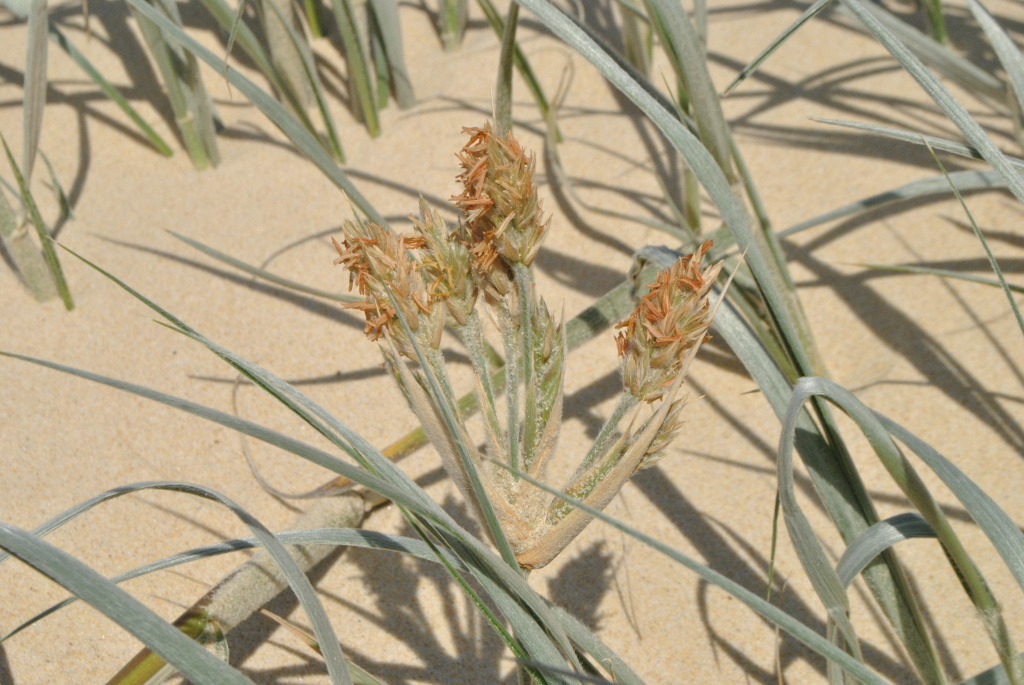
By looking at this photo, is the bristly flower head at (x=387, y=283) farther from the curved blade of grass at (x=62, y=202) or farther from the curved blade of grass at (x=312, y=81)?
the curved blade of grass at (x=62, y=202)

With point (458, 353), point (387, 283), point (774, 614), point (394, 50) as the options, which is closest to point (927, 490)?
point (774, 614)

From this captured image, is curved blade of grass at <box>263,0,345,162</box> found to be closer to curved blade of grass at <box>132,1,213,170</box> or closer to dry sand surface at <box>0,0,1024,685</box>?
dry sand surface at <box>0,0,1024,685</box>

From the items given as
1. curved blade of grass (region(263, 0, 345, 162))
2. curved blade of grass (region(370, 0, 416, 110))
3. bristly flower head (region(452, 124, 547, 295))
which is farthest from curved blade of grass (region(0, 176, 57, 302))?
bristly flower head (region(452, 124, 547, 295))

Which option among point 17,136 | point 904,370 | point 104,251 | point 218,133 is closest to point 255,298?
point 104,251

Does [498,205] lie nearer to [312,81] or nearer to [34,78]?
[34,78]

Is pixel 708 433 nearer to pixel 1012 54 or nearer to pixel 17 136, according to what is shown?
pixel 1012 54

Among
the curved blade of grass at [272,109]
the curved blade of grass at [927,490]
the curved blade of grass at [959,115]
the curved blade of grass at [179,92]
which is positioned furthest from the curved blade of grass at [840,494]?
the curved blade of grass at [179,92]
